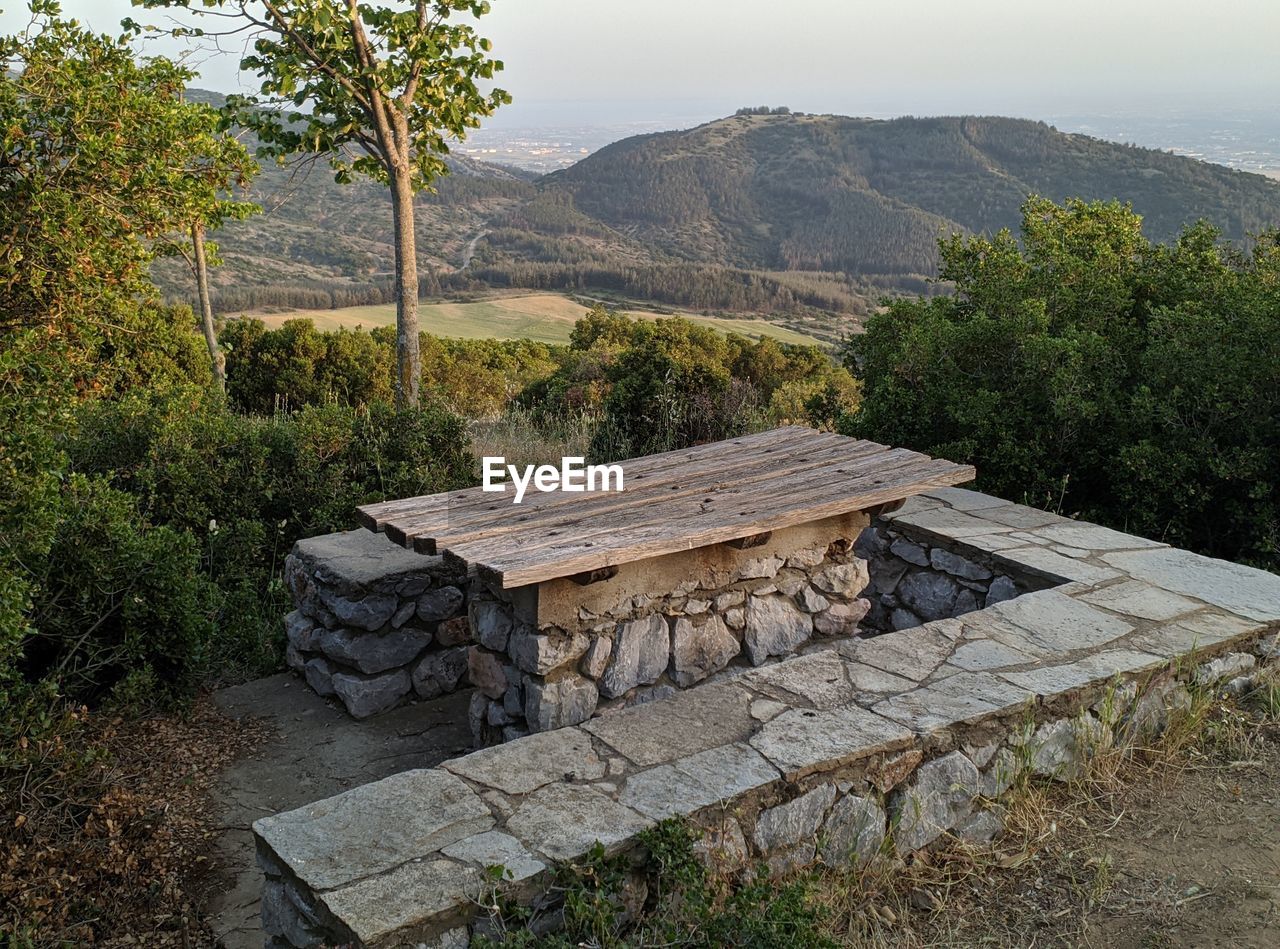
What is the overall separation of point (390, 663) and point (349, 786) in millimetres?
Answer: 769

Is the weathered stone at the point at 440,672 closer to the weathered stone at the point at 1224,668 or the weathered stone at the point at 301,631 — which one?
the weathered stone at the point at 301,631

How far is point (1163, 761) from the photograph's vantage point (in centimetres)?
395

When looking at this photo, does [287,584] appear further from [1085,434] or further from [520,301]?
[520,301]

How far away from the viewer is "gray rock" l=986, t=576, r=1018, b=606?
5215mm

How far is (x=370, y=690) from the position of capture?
4.79 meters

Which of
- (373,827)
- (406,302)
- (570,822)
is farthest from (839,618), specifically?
(406,302)

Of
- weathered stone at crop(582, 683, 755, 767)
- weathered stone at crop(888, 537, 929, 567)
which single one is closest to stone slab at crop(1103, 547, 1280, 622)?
weathered stone at crop(888, 537, 929, 567)

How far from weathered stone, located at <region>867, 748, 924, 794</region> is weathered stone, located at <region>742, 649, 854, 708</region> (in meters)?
0.33

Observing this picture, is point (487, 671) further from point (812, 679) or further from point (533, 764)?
point (812, 679)

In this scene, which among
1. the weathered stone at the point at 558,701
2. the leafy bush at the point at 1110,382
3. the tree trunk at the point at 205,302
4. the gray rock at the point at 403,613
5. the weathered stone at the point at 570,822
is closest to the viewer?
the weathered stone at the point at 570,822

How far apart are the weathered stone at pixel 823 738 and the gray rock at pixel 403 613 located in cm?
210

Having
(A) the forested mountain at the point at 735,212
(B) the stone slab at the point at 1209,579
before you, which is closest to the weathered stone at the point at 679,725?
(B) the stone slab at the point at 1209,579

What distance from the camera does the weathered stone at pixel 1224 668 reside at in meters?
4.19

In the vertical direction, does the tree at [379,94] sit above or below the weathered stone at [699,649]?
above
